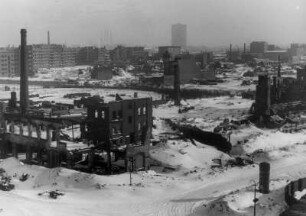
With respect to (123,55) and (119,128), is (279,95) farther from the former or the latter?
(123,55)

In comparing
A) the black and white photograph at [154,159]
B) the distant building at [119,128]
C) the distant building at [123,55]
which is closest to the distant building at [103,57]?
the distant building at [123,55]

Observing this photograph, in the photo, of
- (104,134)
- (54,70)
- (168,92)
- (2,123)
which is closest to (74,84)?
(168,92)

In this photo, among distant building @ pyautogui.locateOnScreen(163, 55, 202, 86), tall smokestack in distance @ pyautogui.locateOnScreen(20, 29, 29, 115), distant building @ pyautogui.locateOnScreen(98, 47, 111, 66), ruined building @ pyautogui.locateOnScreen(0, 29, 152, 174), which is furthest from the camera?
distant building @ pyautogui.locateOnScreen(98, 47, 111, 66)

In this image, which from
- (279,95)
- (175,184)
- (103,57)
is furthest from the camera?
(103,57)

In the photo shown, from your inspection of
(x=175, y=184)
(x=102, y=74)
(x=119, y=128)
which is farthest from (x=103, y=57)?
(x=175, y=184)

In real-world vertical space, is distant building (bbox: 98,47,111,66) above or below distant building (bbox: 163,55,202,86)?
above

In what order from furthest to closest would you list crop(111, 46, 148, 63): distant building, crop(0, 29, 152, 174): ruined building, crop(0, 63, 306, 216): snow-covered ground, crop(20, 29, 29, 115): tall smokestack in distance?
crop(111, 46, 148, 63): distant building < crop(20, 29, 29, 115): tall smokestack in distance < crop(0, 29, 152, 174): ruined building < crop(0, 63, 306, 216): snow-covered ground

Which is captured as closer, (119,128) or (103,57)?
(119,128)

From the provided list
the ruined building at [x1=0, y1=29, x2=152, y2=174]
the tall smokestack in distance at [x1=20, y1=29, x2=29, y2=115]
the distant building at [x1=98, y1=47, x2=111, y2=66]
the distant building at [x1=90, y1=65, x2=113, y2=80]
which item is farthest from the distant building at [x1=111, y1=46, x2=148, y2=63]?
the ruined building at [x1=0, y1=29, x2=152, y2=174]

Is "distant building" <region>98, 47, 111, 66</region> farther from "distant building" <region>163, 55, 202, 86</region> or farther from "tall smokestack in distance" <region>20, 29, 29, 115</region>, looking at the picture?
"tall smokestack in distance" <region>20, 29, 29, 115</region>

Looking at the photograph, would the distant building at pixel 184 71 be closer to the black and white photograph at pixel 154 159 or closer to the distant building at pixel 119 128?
the black and white photograph at pixel 154 159

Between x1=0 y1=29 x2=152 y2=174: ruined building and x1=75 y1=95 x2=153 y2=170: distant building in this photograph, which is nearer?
x1=0 y1=29 x2=152 y2=174: ruined building
